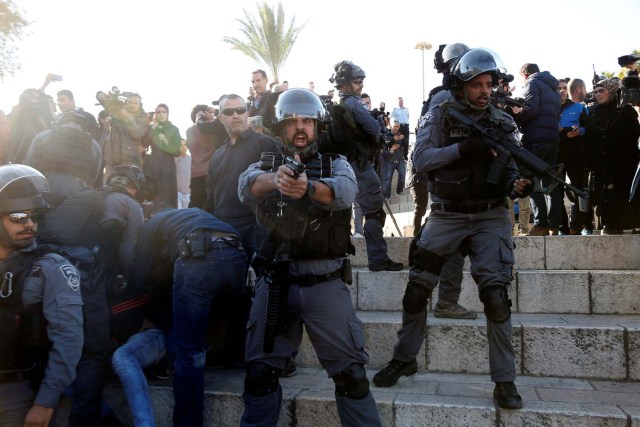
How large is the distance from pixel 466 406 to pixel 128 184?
9.41ft

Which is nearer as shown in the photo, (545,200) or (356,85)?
(356,85)

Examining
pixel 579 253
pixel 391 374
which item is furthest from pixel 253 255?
pixel 579 253

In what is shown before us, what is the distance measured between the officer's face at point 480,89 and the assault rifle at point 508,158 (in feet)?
0.50

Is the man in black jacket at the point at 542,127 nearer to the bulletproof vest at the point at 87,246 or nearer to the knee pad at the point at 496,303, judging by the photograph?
the knee pad at the point at 496,303

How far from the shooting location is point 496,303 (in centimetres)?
307

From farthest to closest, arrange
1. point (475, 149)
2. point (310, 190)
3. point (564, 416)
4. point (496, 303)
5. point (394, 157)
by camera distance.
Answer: point (394, 157), point (475, 149), point (496, 303), point (564, 416), point (310, 190)

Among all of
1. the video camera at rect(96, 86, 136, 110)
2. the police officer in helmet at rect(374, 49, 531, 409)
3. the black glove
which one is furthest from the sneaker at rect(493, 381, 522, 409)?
the video camera at rect(96, 86, 136, 110)

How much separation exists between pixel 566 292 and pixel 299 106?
289 cm

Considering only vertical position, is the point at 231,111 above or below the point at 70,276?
above

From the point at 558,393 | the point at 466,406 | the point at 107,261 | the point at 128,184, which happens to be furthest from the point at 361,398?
the point at 128,184

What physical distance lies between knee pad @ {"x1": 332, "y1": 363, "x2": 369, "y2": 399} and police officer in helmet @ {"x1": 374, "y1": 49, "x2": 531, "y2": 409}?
925 millimetres

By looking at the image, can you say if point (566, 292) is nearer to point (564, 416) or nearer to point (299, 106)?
point (564, 416)

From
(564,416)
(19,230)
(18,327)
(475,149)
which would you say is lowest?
(564,416)

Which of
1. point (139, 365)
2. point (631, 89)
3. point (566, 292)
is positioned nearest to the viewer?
point (139, 365)
